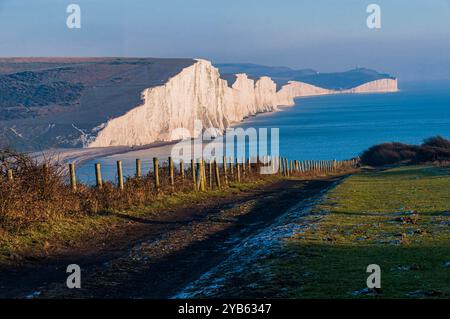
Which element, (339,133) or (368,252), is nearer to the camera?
(368,252)

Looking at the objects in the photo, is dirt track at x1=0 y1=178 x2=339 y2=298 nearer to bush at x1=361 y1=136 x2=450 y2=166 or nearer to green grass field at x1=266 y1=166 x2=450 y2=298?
green grass field at x1=266 y1=166 x2=450 y2=298

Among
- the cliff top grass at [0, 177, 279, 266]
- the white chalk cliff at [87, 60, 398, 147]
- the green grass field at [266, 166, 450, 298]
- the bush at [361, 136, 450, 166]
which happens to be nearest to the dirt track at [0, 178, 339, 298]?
the cliff top grass at [0, 177, 279, 266]

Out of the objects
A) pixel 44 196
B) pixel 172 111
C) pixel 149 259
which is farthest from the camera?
pixel 172 111

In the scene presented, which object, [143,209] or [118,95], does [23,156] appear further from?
[118,95]

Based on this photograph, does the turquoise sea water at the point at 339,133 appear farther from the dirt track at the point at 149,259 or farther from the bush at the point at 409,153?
the dirt track at the point at 149,259

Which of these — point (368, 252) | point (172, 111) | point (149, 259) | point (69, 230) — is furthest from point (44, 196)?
point (172, 111)

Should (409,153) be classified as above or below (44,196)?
below

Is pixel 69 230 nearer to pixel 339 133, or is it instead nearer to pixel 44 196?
pixel 44 196
